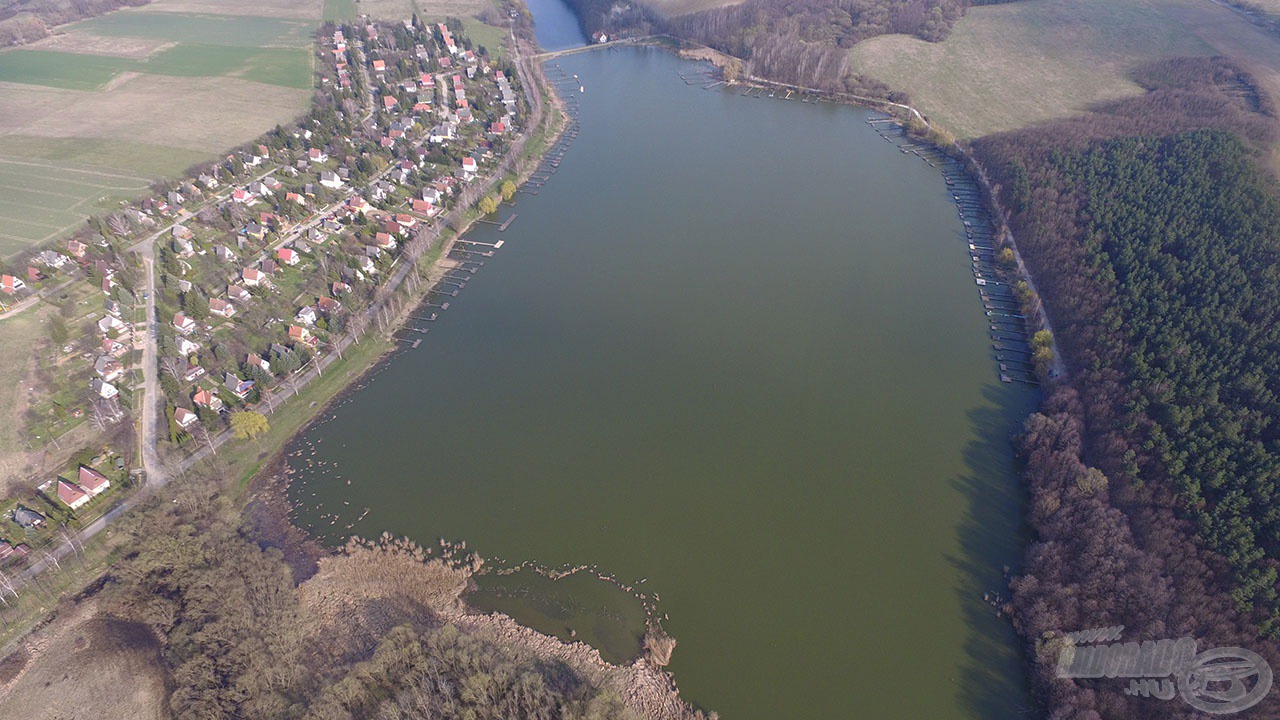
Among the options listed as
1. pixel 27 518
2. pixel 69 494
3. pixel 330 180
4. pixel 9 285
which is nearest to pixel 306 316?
pixel 69 494

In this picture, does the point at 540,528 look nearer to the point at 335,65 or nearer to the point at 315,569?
the point at 315,569

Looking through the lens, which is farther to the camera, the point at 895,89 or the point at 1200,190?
the point at 895,89

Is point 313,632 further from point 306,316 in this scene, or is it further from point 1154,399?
point 1154,399

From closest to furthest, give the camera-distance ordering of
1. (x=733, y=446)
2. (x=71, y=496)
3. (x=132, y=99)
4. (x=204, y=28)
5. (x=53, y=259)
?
(x=71, y=496) → (x=733, y=446) → (x=53, y=259) → (x=132, y=99) → (x=204, y=28)

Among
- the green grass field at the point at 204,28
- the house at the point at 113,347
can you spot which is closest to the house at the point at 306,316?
the house at the point at 113,347

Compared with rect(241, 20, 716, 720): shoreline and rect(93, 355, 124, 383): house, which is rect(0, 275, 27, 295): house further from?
rect(241, 20, 716, 720): shoreline

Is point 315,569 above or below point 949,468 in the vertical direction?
below

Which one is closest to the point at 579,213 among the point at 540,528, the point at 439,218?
the point at 439,218
